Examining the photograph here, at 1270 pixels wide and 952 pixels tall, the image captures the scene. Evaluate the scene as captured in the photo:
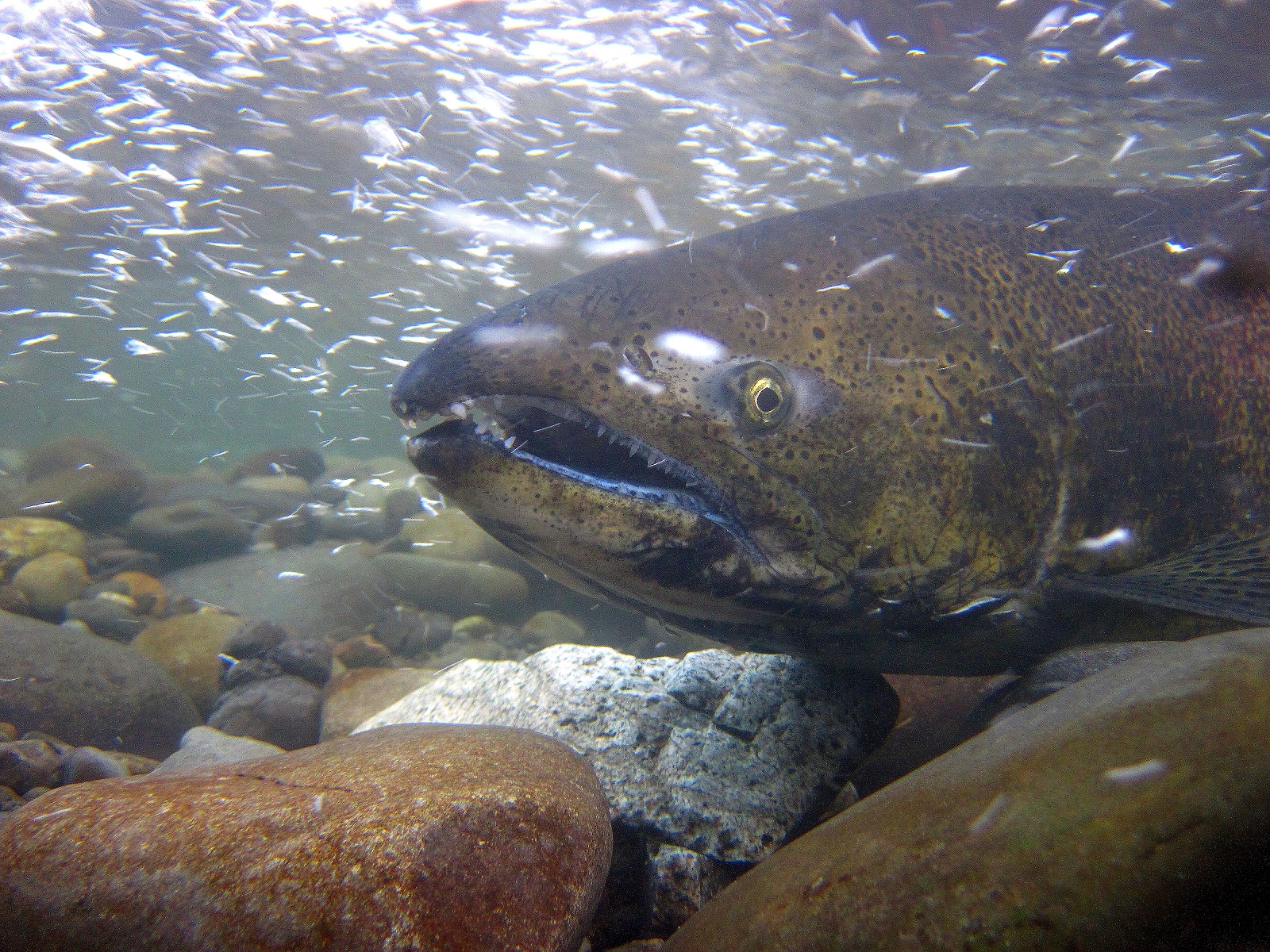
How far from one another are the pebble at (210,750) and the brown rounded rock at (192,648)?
6.84 ft

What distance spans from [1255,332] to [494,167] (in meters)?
12.4

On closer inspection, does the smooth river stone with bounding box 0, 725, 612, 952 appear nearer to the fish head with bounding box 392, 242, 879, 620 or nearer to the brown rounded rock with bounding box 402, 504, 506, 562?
the fish head with bounding box 392, 242, 879, 620

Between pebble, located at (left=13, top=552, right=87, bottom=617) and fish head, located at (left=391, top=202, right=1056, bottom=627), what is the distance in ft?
25.0

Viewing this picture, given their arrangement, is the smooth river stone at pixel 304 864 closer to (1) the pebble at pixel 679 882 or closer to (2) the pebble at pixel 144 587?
(1) the pebble at pixel 679 882

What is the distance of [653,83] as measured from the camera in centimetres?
917

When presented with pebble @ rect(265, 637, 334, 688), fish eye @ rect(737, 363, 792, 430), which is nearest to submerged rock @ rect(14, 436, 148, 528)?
pebble @ rect(265, 637, 334, 688)

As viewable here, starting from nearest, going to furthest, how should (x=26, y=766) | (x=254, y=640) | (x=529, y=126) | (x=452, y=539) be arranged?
(x=26, y=766) → (x=254, y=640) → (x=452, y=539) → (x=529, y=126)

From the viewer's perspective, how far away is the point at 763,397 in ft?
6.63

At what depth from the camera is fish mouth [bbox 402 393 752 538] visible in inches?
74.0

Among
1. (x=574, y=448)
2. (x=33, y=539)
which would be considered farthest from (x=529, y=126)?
(x=574, y=448)

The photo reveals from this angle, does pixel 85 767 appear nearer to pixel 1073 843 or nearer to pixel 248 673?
pixel 248 673

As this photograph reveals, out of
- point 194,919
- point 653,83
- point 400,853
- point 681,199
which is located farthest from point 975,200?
point 681,199

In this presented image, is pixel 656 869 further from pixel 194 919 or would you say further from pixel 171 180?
pixel 171 180

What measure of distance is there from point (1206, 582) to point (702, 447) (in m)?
1.88
